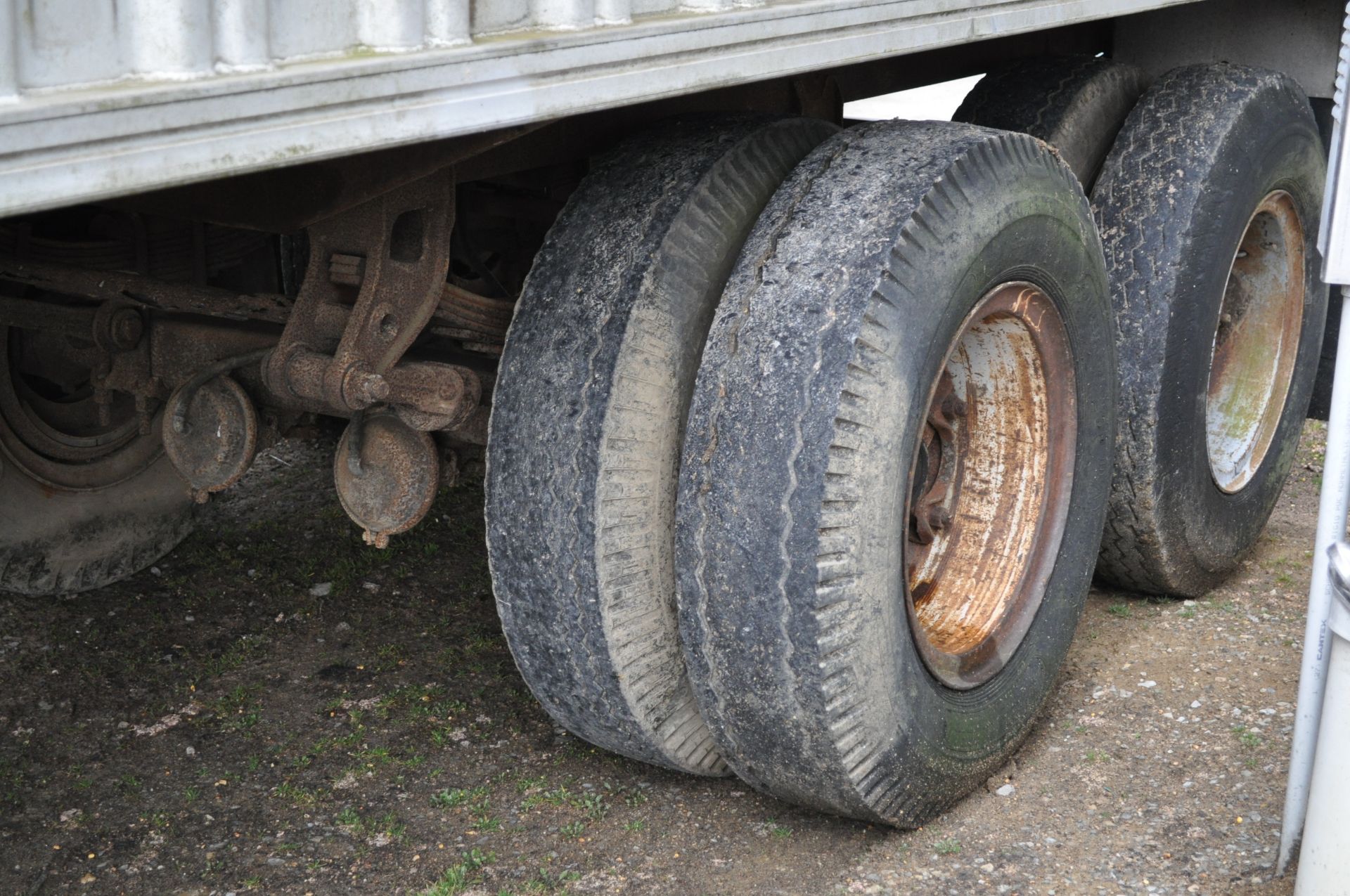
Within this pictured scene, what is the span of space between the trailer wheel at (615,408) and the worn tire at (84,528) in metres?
1.59

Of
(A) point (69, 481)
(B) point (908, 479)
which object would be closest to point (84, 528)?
(A) point (69, 481)

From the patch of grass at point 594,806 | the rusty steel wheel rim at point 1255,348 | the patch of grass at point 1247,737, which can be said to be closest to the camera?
the patch of grass at point 594,806

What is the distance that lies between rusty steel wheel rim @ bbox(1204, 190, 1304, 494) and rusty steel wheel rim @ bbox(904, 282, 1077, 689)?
1.27m

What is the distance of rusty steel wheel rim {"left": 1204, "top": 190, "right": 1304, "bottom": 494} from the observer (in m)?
4.01

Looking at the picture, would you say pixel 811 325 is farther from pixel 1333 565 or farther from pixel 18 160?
pixel 18 160

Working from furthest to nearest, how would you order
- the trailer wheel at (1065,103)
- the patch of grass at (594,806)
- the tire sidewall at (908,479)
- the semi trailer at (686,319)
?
the trailer wheel at (1065,103) → the patch of grass at (594,806) → the tire sidewall at (908,479) → the semi trailer at (686,319)

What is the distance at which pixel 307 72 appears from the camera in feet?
4.73

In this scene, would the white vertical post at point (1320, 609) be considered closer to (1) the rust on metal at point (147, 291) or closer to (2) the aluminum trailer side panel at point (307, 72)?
(2) the aluminum trailer side panel at point (307, 72)

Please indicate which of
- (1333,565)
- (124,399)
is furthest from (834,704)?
(124,399)

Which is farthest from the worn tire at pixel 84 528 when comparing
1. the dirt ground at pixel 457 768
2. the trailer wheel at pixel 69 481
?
the dirt ground at pixel 457 768

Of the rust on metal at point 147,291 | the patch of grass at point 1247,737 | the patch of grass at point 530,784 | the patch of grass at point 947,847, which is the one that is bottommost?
the patch of grass at point 530,784

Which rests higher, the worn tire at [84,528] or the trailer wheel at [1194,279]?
the trailer wheel at [1194,279]

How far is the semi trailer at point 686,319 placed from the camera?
5.10 feet

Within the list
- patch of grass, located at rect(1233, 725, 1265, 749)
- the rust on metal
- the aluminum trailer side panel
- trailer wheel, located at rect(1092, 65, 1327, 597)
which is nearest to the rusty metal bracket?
the rust on metal
